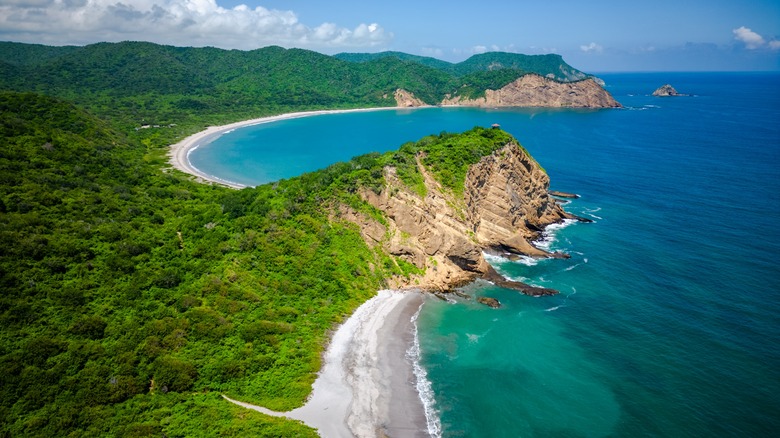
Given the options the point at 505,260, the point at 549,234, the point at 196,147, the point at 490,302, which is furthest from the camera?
the point at 196,147

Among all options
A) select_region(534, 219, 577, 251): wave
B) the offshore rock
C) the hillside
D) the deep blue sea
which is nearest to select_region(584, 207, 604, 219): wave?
the deep blue sea

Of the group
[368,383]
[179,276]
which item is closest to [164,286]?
[179,276]

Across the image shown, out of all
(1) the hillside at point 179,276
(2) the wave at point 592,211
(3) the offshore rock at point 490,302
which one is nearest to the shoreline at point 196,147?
(1) the hillside at point 179,276

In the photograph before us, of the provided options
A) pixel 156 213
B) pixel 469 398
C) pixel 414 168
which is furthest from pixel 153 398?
pixel 414 168

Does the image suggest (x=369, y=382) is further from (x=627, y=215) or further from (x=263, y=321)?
(x=627, y=215)

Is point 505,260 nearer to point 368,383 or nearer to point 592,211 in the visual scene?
point 592,211

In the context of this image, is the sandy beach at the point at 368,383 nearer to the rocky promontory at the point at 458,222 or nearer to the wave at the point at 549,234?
the rocky promontory at the point at 458,222
